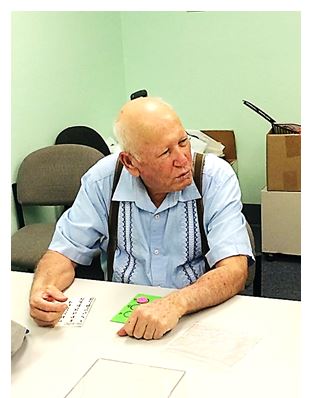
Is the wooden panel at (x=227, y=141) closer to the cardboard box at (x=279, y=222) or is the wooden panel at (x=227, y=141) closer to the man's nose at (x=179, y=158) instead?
the cardboard box at (x=279, y=222)

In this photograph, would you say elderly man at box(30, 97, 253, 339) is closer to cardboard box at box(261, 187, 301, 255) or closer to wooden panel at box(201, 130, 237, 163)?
cardboard box at box(261, 187, 301, 255)

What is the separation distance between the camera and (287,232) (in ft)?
11.1

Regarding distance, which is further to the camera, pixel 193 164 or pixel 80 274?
pixel 80 274

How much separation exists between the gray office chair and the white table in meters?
1.33

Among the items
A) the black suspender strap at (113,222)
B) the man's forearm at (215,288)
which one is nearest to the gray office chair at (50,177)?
the black suspender strap at (113,222)

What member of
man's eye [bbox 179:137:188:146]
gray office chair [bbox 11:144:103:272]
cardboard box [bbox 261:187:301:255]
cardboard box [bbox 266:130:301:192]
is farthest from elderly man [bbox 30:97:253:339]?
cardboard box [bbox 261:187:301:255]

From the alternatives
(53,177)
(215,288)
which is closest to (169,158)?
(215,288)

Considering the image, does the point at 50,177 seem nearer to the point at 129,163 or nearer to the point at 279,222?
the point at 129,163

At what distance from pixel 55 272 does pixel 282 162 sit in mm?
2016

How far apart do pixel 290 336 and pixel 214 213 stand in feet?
1.49
